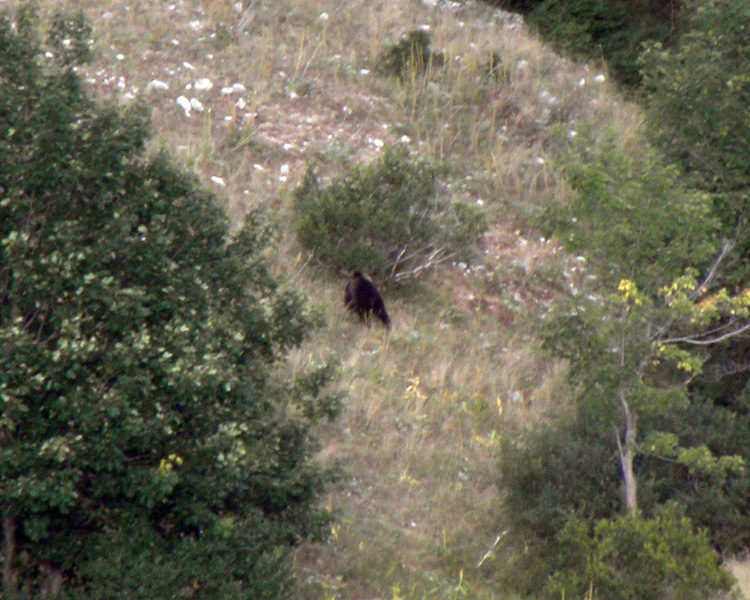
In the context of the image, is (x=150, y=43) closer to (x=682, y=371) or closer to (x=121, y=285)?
(x=682, y=371)

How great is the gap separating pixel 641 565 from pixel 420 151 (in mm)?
9238

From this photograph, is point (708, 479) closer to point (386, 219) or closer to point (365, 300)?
point (365, 300)

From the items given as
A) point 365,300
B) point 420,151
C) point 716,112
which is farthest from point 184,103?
point 716,112

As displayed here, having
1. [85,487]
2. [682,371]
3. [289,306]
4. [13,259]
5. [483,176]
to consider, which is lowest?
[483,176]

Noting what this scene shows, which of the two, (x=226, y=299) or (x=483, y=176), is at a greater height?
(x=226, y=299)

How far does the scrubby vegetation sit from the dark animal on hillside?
9.1 inches

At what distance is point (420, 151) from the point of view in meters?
15.8

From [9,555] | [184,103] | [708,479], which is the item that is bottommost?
[184,103]

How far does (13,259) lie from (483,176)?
11401mm

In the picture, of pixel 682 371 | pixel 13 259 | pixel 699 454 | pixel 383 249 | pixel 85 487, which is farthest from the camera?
pixel 383 249

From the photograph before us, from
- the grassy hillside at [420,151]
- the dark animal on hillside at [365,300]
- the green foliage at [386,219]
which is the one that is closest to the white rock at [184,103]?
the grassy hillside at [420,151]

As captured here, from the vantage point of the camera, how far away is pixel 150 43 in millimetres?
15680

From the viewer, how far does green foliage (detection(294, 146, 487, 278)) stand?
1278 cm

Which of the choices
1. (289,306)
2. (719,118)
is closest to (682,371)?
(719,118)
